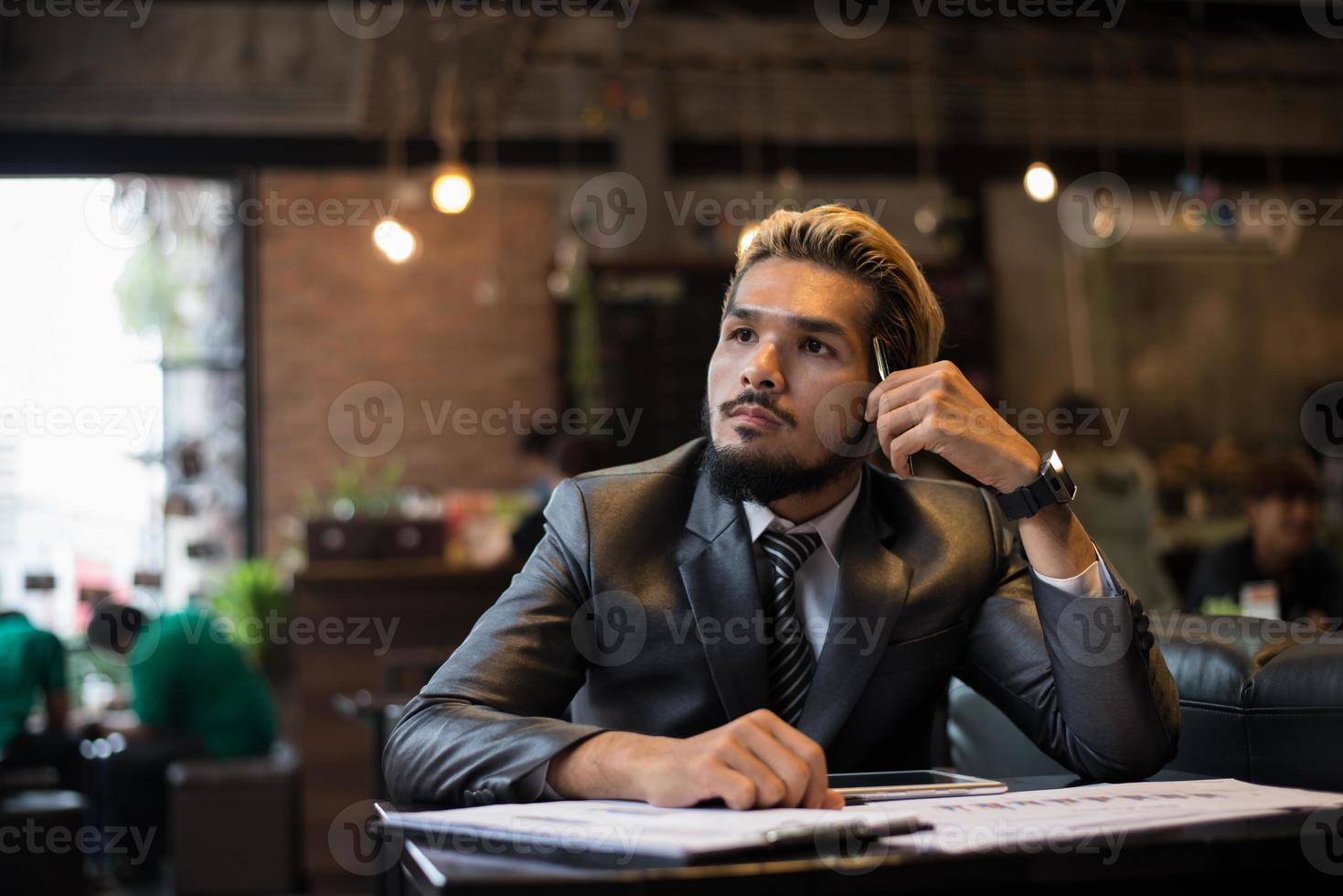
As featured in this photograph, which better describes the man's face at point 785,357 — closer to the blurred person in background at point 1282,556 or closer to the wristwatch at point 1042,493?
the wristwatch at point 1042,493

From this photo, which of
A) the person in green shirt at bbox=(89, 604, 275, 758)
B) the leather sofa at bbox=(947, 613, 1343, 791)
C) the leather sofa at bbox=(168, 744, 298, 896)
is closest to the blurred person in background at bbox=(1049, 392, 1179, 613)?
the leather sofa at bbox=(168, 744, 298, 896)

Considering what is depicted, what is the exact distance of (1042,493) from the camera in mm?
1426

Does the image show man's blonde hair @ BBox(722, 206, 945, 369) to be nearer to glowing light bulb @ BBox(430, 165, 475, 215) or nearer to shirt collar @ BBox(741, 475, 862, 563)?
shirt collar @ BBox(741, 475, 862, 563)

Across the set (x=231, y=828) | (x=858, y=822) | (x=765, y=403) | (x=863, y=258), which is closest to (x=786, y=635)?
(x=765, y=403)

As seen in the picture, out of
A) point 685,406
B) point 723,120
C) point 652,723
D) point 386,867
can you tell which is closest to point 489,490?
point 685,406

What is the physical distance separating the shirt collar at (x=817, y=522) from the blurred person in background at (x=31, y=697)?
12.7 feet

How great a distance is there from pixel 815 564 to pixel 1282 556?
3026 mm

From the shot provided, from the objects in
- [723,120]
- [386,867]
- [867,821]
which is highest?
[723,120]

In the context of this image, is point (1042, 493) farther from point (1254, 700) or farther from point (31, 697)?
point (31, 697)

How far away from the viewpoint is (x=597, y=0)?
196 inches

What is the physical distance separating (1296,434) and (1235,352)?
65 centimetres

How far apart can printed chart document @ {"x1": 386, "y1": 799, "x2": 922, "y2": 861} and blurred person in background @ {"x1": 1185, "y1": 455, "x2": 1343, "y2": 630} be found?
3407 mm

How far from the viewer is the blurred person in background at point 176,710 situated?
5398 mm

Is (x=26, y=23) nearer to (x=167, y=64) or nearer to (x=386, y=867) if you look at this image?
(x=167, y=64)
